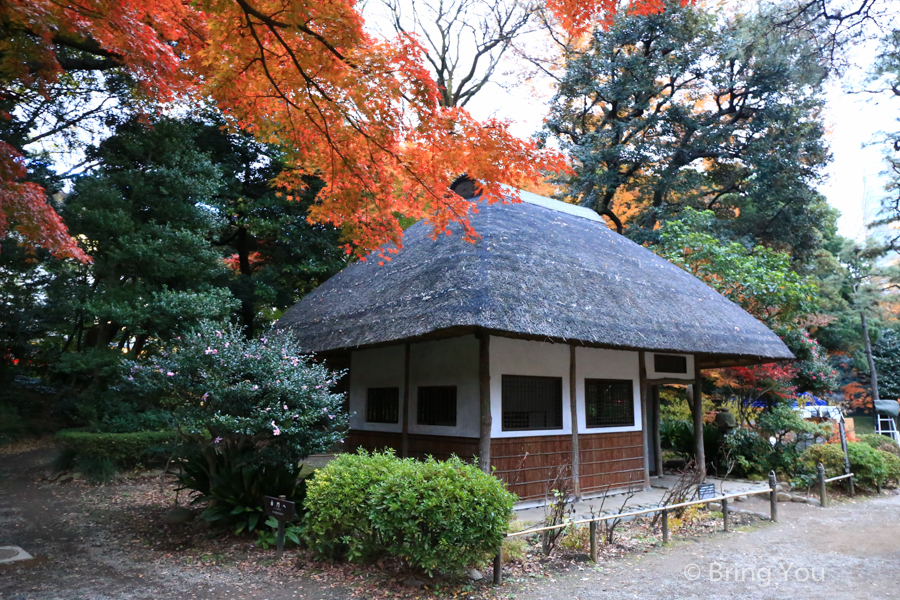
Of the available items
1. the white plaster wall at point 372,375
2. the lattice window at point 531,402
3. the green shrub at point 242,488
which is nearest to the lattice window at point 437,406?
the white plaster wall at point 372,375

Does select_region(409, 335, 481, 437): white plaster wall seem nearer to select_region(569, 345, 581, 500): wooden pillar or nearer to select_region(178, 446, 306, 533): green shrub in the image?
select_region(569, 345, 581, 500): wooden pillar

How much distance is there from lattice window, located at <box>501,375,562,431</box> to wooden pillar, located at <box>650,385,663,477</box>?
3.96m

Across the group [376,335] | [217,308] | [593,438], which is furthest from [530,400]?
[217,308]

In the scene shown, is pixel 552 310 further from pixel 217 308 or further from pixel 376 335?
pixel 217 308

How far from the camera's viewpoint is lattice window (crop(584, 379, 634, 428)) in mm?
9883

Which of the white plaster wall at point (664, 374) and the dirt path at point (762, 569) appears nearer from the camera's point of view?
the dirt path at point (762, 569)

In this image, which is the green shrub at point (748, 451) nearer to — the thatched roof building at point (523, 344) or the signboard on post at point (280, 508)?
the thatched roof building at point (523, 344)

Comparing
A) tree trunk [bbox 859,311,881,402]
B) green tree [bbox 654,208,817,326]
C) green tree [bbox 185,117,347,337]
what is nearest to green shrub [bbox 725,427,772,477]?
green tree [bbox 654,208,817,326]

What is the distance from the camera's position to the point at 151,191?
1215cm

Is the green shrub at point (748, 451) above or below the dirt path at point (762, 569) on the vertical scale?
above

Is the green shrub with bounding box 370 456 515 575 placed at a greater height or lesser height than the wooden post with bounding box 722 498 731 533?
greater

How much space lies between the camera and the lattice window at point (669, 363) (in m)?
11.2

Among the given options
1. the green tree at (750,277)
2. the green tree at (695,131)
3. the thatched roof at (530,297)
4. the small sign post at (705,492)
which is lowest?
the small sign post at (705,492)

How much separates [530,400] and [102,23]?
8463 mm
